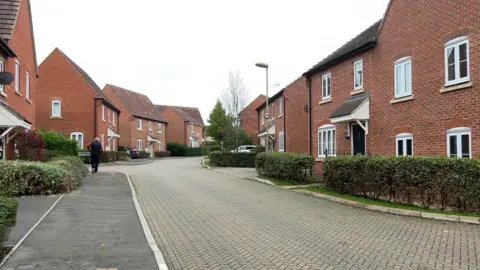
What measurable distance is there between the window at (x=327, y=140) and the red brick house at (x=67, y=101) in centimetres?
2111

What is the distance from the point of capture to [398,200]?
11.3m

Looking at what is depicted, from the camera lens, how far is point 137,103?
56906 mm

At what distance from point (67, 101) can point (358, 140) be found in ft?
85.9

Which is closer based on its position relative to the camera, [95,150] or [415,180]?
[415,180]

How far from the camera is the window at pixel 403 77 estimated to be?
46.1 feet

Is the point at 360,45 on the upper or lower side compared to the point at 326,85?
upper

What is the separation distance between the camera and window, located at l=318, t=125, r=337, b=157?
19059mm

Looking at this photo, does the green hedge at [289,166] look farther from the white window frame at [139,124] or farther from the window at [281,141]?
the white window frame at [139,124]

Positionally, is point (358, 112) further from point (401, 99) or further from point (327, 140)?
point (327, 140)

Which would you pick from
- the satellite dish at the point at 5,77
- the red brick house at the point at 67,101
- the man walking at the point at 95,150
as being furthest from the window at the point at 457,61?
the red brick house at the point at 67,101

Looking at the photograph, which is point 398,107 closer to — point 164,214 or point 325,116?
point 325,116

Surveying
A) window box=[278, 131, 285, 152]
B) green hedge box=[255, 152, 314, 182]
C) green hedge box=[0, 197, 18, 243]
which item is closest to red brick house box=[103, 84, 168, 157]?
window box=[278, 131, 285, 152]

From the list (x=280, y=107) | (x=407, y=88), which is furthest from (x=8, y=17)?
(x=280, y=107)

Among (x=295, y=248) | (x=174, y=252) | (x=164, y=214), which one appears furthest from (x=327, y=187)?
(x=174, y=252)
